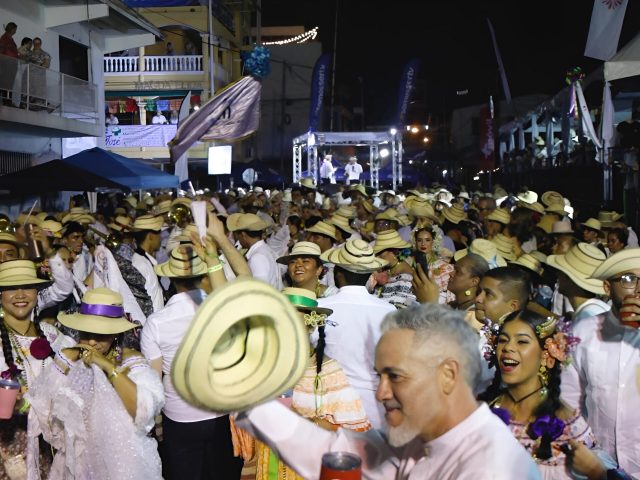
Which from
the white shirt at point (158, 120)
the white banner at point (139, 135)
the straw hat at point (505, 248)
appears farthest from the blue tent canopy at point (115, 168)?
the white shirt at point (158, 120)

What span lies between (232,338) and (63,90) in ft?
62.1

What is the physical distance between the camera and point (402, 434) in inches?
93.5

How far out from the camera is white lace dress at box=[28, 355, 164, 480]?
4.33m

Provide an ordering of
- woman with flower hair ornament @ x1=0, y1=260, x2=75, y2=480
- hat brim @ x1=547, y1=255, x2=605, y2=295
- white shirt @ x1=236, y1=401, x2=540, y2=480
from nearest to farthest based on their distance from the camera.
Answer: white shirt @ x1=236, y1=401, x2=540, y2=480
woman with flower hair ornament @ x1=0, y1=260, x2=75, y2=480
hat brim @ x1=547, y1=255, x2=605, y2=295

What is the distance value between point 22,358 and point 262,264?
10.6 ft

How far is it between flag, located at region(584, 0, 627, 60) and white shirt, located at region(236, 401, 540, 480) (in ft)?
33.2

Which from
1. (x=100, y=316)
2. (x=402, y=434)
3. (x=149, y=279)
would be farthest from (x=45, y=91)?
(x=402, y=434)

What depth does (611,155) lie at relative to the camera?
16.1 metres

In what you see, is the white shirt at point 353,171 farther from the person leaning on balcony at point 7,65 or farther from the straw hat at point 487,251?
the straw hat at point 487,251

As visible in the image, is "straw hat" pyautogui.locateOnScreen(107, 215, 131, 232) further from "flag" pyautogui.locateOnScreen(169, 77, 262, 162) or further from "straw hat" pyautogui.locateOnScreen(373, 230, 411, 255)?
"straw hat" pyautogui.locateOnScreen(373, 230, 411, 255)

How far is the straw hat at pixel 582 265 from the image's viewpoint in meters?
5.39

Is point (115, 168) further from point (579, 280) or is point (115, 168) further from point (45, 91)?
point (579, 280)

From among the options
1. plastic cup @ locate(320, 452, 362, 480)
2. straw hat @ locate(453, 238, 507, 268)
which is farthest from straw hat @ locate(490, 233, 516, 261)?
plastic cup @ locate(320, 452, 362, 480)

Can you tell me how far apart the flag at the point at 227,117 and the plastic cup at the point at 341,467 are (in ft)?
31.6
